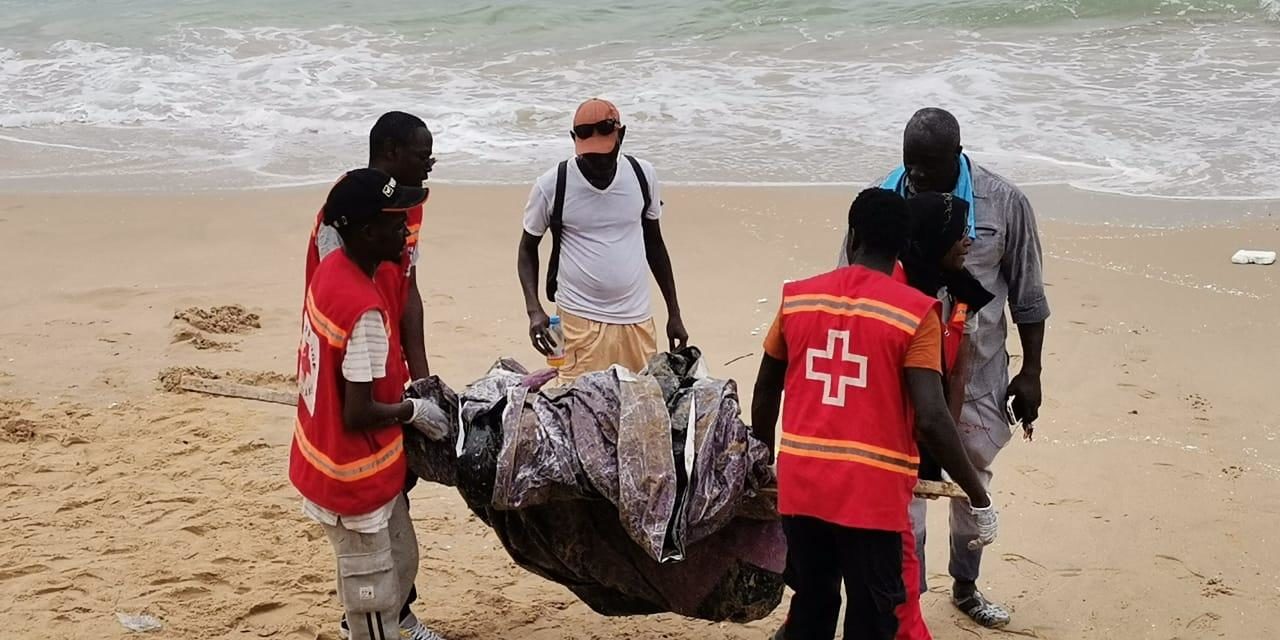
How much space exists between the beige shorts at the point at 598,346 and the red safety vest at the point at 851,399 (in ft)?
5.75

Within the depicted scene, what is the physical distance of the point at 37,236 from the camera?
9.07m

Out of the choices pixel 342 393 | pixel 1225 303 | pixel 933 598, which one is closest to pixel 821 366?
pixel 342 393

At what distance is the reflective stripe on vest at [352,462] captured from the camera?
3395 millimetres

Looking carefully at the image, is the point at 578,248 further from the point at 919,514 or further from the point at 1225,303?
the point at 1225,303

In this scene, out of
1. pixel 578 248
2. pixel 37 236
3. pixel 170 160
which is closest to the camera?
pixel 578 248

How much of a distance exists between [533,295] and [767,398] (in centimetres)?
176

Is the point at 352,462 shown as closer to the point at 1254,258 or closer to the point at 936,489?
the point at 936,489

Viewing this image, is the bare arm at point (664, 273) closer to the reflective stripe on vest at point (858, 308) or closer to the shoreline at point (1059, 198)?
the reflective stripe on vest at point (858, 308)

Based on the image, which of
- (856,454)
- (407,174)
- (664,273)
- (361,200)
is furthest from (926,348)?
(664,273)

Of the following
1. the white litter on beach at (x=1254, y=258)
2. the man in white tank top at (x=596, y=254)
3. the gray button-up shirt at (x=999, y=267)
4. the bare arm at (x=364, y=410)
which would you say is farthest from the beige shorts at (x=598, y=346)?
the white litter on beach at (x=1254, y=258)

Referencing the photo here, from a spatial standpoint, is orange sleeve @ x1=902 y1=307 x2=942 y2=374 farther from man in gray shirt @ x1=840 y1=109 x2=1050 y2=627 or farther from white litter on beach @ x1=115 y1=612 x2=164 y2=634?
white litter on beach @ x1=115 y1=612 x2=164 y2=634

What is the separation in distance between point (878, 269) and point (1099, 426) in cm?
323

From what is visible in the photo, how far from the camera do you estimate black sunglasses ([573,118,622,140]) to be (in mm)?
4719

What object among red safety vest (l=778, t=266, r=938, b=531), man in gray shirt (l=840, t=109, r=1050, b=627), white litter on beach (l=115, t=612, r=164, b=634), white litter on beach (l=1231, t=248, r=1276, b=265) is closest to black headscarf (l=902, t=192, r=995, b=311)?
man in gray shirt (l=840, t=109, r=1050, b=627)
